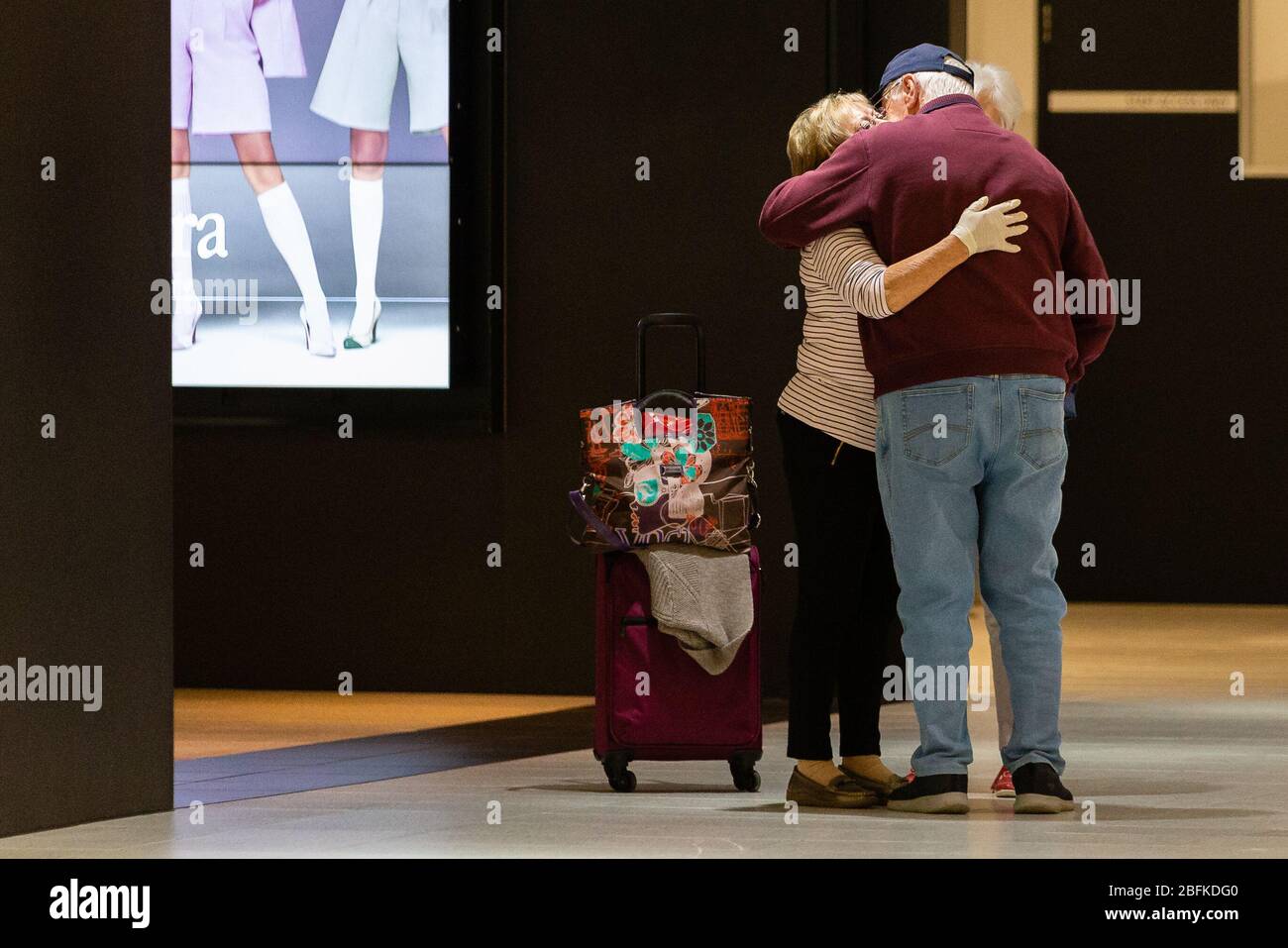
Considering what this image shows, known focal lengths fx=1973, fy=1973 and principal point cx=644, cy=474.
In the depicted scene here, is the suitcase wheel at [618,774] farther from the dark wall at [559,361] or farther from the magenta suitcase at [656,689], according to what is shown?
the dark wall at [559,361]

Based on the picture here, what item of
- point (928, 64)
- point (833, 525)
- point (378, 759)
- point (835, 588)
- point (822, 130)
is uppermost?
point (928, 64)

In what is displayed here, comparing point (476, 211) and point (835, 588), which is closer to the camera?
point (835, 588)

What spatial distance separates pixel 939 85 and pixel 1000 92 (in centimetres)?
41

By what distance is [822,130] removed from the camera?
3.84m

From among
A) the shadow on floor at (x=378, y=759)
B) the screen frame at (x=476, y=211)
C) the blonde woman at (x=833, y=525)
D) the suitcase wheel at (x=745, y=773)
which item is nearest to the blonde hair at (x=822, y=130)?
the blonde woman at (x=833, y=525)

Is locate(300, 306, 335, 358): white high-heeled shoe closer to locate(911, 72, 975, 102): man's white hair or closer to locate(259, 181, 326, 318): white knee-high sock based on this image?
locate(259, 181, 326, 318): white knee-high sock

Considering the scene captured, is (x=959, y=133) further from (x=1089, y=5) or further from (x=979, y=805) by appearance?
(x=1089, y=5)

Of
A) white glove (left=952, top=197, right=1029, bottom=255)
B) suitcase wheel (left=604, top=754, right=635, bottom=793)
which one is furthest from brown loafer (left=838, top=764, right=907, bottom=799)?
white glove (left=952, top=197, right=1029, bottom=255)

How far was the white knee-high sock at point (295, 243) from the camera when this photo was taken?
6.25 metres

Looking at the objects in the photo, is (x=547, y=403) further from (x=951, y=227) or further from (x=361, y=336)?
(x=951, y=227)

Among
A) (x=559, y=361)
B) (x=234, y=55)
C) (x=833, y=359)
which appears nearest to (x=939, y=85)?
(x=833, y=359)

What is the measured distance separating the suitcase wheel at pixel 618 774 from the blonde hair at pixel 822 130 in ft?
4.03

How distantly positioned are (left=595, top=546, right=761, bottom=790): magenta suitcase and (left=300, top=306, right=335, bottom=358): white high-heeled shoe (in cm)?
251
